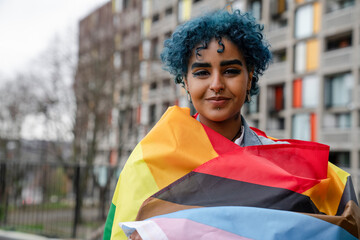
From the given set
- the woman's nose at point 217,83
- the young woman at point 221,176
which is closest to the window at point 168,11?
the young woman at point 221,176

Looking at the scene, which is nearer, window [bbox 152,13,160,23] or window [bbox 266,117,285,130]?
window [bbox 266,117,285,130]

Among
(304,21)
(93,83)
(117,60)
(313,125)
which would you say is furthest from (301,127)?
(93,83)

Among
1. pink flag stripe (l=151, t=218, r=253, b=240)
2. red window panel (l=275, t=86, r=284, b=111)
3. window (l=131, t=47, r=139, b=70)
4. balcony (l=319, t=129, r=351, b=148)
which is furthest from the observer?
red window panel (l=275, t=86, r=284, b=111)

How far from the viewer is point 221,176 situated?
161 cm

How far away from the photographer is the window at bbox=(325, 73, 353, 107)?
21.0 metres

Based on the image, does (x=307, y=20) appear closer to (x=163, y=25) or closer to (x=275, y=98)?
(x=275, y=98)

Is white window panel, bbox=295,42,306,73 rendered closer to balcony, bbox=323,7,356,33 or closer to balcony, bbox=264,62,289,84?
balcony, bbox=264,62,289,84

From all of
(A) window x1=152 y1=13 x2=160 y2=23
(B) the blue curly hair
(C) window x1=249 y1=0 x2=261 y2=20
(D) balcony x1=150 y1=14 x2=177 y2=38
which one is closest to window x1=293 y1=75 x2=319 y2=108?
(C) window x1=249 y1=0 x2=261 y2=20

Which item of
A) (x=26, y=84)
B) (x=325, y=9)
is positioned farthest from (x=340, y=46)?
(x=26, y=84)

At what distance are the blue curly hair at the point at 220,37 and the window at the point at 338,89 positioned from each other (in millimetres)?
20652

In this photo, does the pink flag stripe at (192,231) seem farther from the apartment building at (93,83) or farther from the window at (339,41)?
the window at (339,41)

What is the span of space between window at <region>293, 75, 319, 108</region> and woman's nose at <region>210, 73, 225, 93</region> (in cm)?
2190

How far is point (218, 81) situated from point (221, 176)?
50cm

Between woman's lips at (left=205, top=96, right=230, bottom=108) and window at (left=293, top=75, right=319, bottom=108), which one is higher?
window at (left=293, top=75, right=319, bottom=108)
